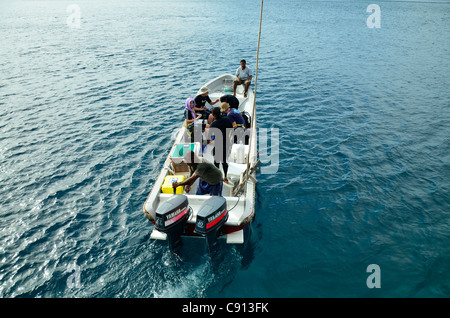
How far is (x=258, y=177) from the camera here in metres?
10.7

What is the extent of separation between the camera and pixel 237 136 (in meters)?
10.1

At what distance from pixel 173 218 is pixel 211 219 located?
893mm

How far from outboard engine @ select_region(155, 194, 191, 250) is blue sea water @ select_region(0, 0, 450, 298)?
2.11 feet

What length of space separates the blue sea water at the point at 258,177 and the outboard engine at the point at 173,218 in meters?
0.64

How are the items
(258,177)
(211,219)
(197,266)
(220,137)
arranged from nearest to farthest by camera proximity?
(211,219), (197,266), (220,137), (258,177)

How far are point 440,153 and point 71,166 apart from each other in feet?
52.0

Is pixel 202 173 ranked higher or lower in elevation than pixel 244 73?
lower

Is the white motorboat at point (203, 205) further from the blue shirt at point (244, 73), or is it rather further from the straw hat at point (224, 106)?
the blue shirt at point (244, 73)

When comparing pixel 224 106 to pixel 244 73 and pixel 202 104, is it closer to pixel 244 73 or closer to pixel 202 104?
pixel 202 104

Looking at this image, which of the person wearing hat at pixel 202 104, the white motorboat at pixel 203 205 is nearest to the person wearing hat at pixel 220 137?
the white motorboat at pixel 203 205

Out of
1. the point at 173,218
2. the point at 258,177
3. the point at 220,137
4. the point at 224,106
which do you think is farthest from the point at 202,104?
the point at 173,218

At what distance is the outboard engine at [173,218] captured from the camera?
20.7 feet

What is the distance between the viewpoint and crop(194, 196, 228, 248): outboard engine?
20.7 feet
